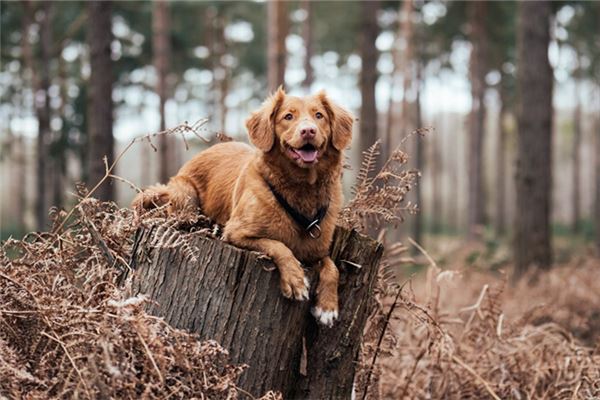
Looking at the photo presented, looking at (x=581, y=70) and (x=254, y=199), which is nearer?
(x=254, y=199)

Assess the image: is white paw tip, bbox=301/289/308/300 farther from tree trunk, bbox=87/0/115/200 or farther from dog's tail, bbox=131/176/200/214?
tree trunk, bbox=87/0/115/200

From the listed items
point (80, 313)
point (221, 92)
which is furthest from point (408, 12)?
point (80, 313)

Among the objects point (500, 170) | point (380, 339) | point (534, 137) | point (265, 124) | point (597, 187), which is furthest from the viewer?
point (500, 170)

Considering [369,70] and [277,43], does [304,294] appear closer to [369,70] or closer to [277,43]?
[369,70]

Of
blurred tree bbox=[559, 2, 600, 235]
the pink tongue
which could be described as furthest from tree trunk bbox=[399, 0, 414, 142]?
the pink tongue

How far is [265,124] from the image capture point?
459cm

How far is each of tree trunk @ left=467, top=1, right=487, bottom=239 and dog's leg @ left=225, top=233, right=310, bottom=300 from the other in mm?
22148

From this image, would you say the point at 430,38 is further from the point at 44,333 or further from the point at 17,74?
the point at 44,333

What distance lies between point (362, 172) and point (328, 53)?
36204 millimetres

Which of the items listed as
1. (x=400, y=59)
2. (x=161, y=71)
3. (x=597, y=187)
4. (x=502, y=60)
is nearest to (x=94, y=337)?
(x=161, y=71)

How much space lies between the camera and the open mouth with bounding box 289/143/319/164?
170 inches

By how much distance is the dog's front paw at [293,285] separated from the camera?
408cm

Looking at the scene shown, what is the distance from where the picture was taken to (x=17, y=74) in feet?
116

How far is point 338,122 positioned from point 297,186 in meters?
0.51
